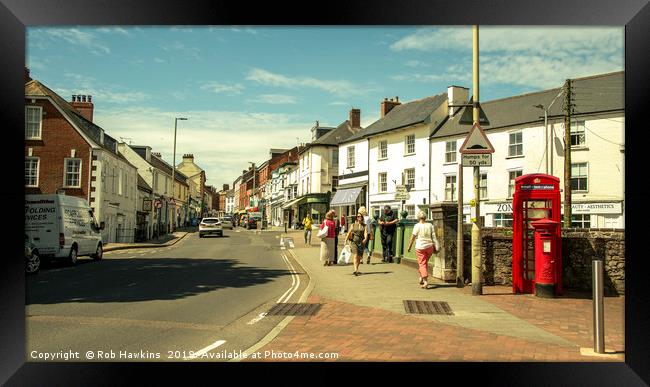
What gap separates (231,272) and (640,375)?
40.5 feet

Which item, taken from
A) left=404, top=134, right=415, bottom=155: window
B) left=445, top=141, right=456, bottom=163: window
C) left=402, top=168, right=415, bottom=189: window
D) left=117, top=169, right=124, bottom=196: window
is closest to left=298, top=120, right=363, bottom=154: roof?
left=404, top=134, right=415, bottom=155: window

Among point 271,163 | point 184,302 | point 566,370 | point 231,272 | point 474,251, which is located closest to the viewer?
point 566,370

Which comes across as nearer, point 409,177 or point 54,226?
point 54,226

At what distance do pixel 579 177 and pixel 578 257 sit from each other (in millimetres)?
23353

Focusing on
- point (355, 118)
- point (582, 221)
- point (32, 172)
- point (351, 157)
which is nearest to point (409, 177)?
point (351, 157)

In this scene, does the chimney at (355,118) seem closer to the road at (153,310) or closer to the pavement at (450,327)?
the road at (153,310)

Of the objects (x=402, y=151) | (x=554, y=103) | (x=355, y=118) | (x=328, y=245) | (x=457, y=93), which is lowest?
(x=328, y=245)

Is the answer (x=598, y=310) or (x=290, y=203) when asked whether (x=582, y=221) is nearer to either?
(x=598, y=310)

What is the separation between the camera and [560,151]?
33312 mm

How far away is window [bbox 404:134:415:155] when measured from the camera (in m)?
41.3

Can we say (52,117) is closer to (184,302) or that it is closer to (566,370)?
(184,302)

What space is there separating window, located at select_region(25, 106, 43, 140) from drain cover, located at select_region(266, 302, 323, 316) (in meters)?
27.1

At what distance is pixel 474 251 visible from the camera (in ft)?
37.9

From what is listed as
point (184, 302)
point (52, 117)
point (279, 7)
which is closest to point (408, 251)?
point (184, 302)
